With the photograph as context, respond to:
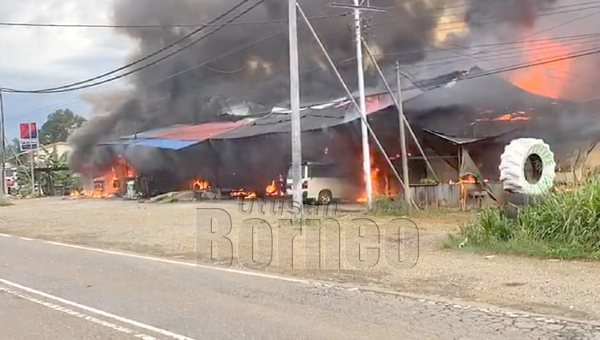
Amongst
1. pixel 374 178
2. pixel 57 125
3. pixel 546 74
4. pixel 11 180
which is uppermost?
pixel 57 125

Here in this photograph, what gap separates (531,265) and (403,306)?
313 centimetres

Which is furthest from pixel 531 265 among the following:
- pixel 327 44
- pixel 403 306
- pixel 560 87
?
pixel 327 44

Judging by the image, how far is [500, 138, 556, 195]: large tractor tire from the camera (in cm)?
1080

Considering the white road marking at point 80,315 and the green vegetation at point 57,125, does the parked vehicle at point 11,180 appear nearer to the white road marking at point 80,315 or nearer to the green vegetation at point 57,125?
the green vegetation at point 57,125

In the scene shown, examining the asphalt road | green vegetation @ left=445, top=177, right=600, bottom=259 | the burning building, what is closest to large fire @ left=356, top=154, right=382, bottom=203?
the burning building

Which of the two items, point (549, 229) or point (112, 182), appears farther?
point (112, 182)

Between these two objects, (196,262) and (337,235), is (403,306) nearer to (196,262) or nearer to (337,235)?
(196,262)

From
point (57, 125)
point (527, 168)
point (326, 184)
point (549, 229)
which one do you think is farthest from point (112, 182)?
point (57, 125)

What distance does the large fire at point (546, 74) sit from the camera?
24.6 metres

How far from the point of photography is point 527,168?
37.6 feet

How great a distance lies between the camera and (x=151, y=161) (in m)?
33.1

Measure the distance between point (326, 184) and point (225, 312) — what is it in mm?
17252

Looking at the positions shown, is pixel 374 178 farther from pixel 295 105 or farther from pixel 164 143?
pixel 164 143

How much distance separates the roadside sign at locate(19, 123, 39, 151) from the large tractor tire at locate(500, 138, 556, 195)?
131ft
